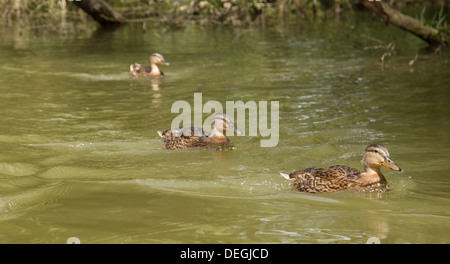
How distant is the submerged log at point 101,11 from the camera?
969 inches

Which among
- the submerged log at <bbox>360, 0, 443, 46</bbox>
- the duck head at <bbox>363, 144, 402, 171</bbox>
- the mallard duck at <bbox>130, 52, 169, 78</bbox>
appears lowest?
the mallard duck at <bbox>130, 52, 169, 78</bbox>

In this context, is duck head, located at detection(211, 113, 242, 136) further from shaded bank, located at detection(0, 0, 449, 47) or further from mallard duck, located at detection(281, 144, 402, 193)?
shaded bank, located at detection(0, 0, 449, 47)

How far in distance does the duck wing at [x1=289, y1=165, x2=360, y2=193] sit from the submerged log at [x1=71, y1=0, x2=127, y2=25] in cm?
1907

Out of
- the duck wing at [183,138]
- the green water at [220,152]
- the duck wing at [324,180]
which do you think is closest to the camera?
the green water at [220,152]

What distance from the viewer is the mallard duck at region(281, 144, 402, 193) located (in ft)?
21.8

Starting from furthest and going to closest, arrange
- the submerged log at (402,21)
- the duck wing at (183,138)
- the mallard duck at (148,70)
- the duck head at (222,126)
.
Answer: the submerged log at (402,21)
the mallard duck at (148,70)
the duck head at (222,126)
the duck wing at (183,138)

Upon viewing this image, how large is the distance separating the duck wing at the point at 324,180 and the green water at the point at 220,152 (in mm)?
117

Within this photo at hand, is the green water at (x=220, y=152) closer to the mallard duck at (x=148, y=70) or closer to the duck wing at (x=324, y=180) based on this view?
the duck wing at (x=324, y=180)

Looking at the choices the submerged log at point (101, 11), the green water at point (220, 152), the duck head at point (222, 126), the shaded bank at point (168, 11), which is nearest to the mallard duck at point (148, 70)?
the green water at point (220, 152)

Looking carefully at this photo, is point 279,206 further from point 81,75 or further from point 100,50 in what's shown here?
point 100,50

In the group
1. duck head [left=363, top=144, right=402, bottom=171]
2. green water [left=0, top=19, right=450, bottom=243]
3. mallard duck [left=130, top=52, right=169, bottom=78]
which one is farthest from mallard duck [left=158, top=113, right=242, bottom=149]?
mallard duck [left=130, top=52, right=169, bottom=78]

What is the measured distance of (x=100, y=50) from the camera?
18.9 metres

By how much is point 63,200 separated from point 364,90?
707cm

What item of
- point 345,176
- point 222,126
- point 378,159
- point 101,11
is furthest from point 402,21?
point 101,11
